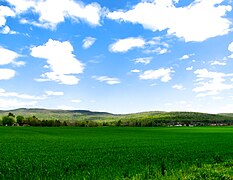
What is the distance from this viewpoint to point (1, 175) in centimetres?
1762

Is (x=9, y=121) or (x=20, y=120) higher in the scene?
(x=20, y=120)

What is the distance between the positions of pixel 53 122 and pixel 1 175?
126677 millimetres

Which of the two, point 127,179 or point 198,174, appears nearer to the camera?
point 127,179

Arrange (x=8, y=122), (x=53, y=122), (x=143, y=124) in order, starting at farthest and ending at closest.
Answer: (x=143, y=124), (x=8, y=122), (x=53, y=122)

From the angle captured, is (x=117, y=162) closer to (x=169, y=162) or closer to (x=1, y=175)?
(x=169, y=162)

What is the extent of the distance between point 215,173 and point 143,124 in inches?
5682

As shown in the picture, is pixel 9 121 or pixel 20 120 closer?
pixel 20 120

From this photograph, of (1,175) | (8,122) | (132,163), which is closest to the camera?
(1,175)

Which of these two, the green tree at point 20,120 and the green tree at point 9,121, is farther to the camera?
the green tree at point 9,121

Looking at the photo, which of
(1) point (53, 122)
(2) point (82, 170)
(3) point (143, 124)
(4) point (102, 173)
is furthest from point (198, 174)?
(3) point (143, 124)

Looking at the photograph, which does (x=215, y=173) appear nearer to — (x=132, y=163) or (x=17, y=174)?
(x=132, y=163)

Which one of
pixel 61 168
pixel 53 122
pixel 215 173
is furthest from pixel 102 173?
pixel 53 122

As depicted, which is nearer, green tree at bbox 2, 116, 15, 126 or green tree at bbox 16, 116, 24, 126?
green tree at bbox 16, 116, 24, 126

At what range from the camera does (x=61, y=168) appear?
2002 centimetres
